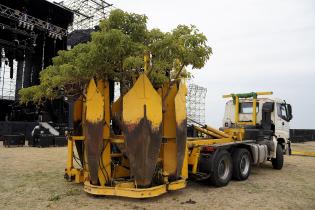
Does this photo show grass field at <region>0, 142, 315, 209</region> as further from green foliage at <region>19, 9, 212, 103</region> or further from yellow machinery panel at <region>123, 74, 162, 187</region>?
green foliage at <region>19, 9, 212, 103</region>

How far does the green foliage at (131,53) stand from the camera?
265 inches

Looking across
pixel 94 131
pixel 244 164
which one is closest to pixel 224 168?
pixel 244 164

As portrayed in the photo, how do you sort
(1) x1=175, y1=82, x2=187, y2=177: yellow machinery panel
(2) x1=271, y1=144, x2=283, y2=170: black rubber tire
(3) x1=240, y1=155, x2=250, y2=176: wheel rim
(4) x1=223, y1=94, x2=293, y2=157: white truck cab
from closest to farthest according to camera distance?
(1) x1=175, y1=82, x2=187, y2=177: yellow machinery panel
(3) x1=240, y1=155, x2=250, y2=176: wheel rim
(4) x1=223, y1=94, x2=293, y2=157: white truck cab
(2) x1=271, y1=144, x2=283, y2=170: black rubber tire

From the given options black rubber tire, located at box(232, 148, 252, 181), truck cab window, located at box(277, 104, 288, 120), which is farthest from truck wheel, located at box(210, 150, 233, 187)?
truck cab window, located at box(277, 104, 288, 120)

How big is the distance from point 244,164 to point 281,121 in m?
3.46

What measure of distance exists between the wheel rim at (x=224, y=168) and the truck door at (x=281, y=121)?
163 inches

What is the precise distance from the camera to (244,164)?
980cm

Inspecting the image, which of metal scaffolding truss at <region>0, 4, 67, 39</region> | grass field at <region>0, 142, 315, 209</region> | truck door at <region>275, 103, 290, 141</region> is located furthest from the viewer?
metal scaffolding truss at <region>0, 4, 67, 39</region>

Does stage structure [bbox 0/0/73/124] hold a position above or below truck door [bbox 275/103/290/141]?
above

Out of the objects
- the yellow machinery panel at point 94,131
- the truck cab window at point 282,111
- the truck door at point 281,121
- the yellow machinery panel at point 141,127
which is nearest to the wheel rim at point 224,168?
the yellow machinery panel at point 141,127

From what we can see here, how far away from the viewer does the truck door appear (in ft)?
40.0

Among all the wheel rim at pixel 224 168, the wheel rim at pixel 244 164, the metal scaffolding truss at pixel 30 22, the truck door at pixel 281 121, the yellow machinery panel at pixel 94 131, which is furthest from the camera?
the metal scaffolding truss at pixel 30 22

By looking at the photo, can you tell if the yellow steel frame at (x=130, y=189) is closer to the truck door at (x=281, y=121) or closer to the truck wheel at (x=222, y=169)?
the truck wheel at (x=222, y=169)

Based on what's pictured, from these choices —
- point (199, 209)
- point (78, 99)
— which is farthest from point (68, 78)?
point (199, 209)
